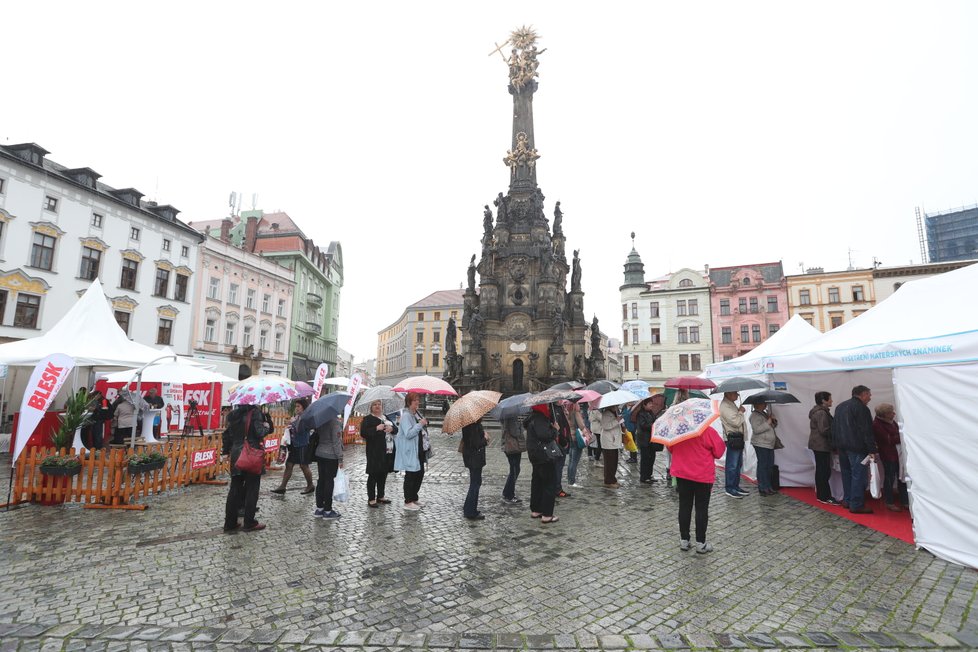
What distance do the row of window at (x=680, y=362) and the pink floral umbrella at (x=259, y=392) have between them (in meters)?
47.5

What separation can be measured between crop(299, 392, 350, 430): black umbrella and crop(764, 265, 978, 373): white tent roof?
8.17 meters

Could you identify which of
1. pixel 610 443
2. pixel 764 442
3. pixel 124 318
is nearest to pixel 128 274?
pixel 124 318

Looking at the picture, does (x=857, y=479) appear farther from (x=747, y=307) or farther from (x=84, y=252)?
(x=747, y=307)

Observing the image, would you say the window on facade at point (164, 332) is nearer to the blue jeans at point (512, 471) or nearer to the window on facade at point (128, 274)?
the window on facade at point (128, 274)

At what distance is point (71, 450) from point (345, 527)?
5.65 meters

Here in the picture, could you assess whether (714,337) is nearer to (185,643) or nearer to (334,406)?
(334,406)

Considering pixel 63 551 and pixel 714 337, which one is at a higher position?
pixel 714 337

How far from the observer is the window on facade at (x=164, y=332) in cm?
3086

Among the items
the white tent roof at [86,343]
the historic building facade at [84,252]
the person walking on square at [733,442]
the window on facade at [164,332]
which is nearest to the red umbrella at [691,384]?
Answer: the person walking on square at [733,442]

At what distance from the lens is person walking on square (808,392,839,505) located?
27.9 feet

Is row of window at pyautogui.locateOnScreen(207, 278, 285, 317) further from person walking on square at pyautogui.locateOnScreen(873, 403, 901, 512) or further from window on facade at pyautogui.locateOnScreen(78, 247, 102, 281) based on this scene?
person walking on square at pyautogui.locateOnScreen(873, 403, 901, 512)

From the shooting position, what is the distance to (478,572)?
5367mm

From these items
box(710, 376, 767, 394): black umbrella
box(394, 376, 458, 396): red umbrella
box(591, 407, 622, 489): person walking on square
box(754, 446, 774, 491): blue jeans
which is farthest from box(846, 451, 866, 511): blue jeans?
box(394, 376, 458, 396): red umbrella

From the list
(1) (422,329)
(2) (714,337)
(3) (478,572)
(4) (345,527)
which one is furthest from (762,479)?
(1) (422,329)
